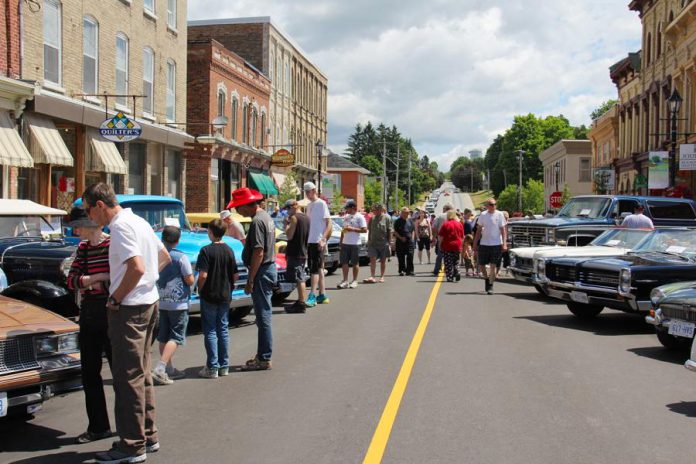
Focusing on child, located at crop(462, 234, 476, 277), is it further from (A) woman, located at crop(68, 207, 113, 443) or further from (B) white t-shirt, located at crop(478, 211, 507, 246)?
(A) woman, located at crop(68, 207, 113, 443)

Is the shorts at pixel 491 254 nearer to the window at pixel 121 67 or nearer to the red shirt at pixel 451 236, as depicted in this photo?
the red shirt at pixel 451 236

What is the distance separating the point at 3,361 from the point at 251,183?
122 feet

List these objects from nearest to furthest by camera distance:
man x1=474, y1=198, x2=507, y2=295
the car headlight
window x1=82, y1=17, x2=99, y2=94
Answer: the car headlight
man x1=474, y1=198, x2=507, y2=295
window x1=82, y1=17, x2=99, y2=94

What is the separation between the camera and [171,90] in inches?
1203

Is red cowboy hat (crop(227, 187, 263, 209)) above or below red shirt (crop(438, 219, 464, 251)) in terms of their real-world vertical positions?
above

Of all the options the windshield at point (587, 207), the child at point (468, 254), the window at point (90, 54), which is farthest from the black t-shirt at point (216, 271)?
the window at point (90, 54)

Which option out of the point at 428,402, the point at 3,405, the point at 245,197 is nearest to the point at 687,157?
the point at 245,197

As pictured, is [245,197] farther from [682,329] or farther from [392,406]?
[682,329]

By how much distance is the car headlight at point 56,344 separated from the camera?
235 inches

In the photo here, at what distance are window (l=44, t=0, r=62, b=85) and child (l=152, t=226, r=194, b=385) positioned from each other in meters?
15.4

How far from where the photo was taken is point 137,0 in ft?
87.7

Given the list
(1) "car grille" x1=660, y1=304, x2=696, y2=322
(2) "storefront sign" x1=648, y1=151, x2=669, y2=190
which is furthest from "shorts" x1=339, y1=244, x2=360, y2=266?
(2) "storefront sign" x1=648, y1=151, x2=669, y2=190

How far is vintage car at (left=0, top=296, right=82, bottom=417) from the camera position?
221 inches

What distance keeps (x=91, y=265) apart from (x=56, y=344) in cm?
83
